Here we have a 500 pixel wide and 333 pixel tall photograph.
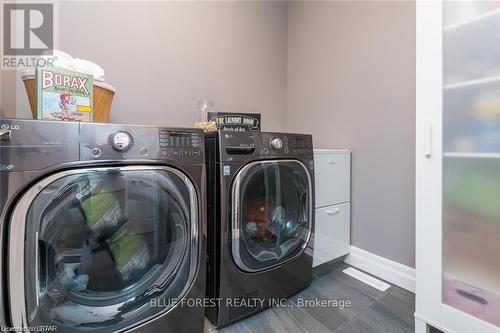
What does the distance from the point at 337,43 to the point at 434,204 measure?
1.37 m

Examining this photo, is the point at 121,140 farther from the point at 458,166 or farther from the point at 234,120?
the point at 458,166

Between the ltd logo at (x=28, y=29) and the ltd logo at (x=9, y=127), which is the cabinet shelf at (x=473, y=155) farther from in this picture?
the ltd logo at (x=28, y=29)

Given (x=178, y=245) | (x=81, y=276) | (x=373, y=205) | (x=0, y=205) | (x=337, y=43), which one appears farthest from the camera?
(x=337, y=43)

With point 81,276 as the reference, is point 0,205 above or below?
above

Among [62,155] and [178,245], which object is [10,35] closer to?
[62,155]

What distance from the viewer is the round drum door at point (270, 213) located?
1.08 metres

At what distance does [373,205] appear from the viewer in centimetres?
159

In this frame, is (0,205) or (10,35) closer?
(0,205)

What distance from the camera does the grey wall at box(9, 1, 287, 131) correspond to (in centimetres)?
140

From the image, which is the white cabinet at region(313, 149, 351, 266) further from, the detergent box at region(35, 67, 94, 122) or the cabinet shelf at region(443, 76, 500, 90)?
the detergent box at region(35, 67, 94, 122)

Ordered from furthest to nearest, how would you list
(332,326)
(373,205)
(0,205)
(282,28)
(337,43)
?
1. (282,28)
2. (337,43)
3. (373,205)
4. (332,326)
5. (0,205)

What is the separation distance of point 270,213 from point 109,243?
28.7 inches

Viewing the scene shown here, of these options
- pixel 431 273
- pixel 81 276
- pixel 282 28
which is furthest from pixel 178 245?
pixel 282 28

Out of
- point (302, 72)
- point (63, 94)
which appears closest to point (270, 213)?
point (63, 94)
